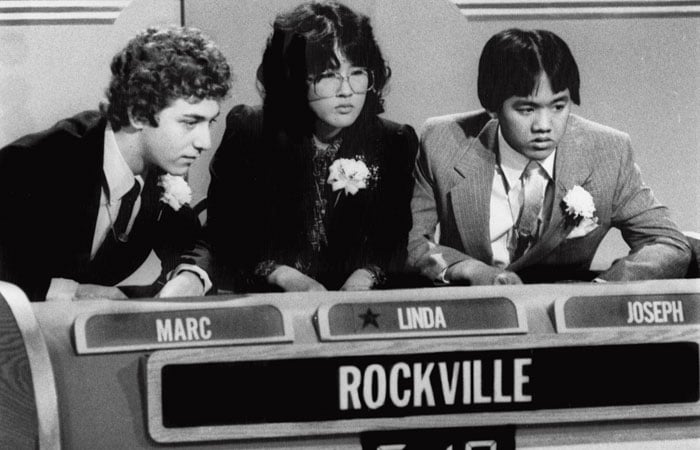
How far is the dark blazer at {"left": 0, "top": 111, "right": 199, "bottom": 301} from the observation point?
7.42 feet

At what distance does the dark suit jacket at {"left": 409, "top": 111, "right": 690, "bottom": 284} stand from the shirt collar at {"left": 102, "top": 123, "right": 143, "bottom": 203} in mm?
682

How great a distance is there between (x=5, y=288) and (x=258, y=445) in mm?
678

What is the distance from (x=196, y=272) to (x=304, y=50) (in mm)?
577

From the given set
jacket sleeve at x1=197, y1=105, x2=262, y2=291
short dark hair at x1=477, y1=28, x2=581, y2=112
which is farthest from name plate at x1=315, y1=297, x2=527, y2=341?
short dark hair at x1=477, y1=28, x2=581, y2=112

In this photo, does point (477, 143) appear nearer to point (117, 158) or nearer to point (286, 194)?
point (286, 194)

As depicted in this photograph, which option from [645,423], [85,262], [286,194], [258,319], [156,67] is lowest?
[645,423]

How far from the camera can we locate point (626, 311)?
2.47 meters

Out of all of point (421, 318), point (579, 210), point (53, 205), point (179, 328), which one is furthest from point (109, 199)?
point (579, 210)

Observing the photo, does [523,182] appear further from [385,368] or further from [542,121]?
[385,368]

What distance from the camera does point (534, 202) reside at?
2459 millimetres

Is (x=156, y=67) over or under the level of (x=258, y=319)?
over

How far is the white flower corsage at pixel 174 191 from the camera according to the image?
Answer: 2318 millimetres

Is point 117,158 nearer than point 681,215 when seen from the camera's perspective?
Yes

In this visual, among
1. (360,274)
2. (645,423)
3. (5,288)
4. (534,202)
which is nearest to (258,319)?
(360,274)
